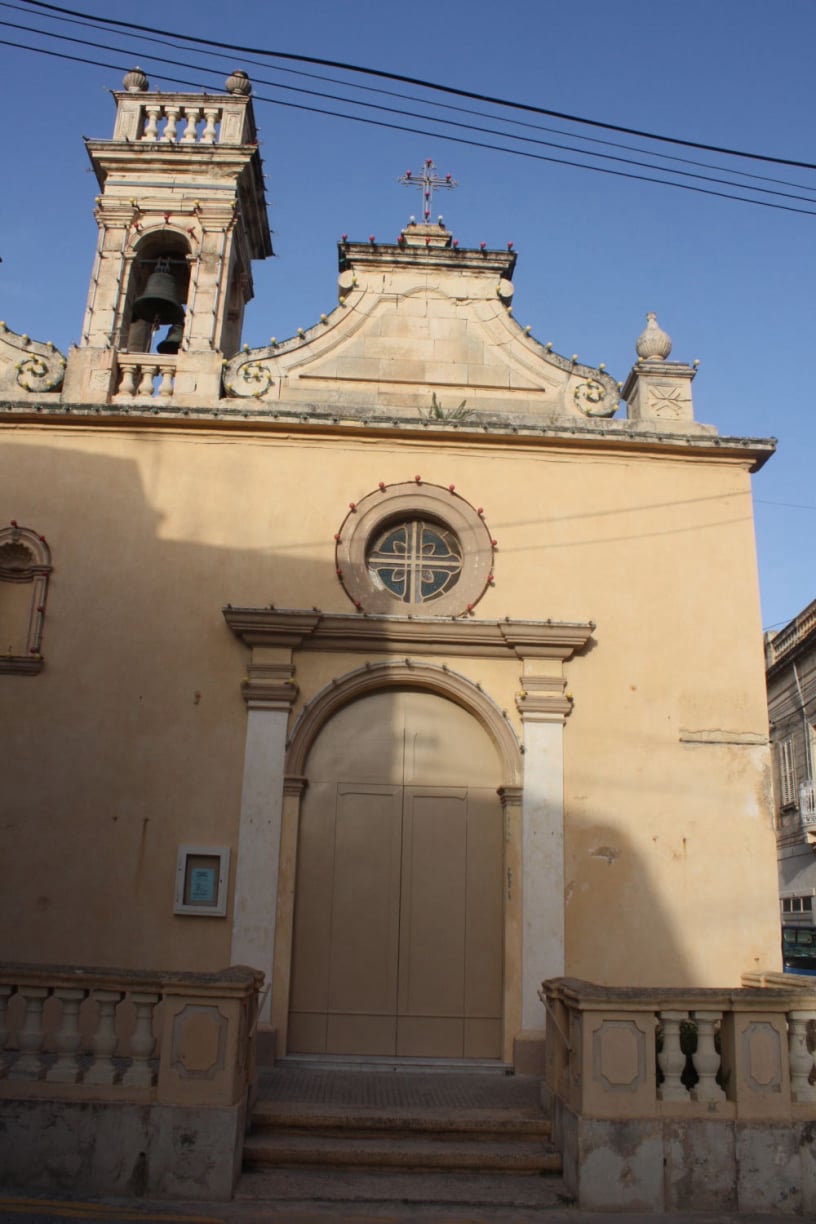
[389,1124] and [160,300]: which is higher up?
[160,300]

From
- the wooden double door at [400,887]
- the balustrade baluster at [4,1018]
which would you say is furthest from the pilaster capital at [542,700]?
the balustrade baluster at [4,1018]

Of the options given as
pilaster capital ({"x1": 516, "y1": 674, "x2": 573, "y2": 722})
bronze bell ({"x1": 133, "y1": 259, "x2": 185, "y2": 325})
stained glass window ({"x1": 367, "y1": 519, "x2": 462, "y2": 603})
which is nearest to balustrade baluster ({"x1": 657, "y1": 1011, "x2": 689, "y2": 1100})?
pilaster capital ({"x1": 516, "y1": 674, "x2": 573, "y2": 722})

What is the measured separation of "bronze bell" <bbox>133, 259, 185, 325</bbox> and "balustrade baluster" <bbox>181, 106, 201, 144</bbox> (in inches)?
56.8

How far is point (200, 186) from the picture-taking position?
Result: 11.9m

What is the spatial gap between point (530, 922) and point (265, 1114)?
3.07m

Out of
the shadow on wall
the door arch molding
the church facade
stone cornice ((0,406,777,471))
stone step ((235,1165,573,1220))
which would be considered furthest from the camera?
stone cornice ((0,406,777,471))

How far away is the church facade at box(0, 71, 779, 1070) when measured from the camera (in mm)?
9578

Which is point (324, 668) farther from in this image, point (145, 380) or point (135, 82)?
point (135, 82)

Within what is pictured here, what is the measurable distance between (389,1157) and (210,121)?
11.0 meters

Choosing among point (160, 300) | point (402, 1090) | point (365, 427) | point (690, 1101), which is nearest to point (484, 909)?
point (402, 1090)

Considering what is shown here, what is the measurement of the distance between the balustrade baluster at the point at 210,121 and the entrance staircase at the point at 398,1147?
33.1 feet

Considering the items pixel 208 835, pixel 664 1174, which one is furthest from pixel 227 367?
pixel 664 1174

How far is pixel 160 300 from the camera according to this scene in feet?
38.3

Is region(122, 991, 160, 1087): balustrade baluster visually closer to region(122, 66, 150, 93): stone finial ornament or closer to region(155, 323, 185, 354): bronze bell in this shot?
region(155, 323, 185, 354): bronze bell
